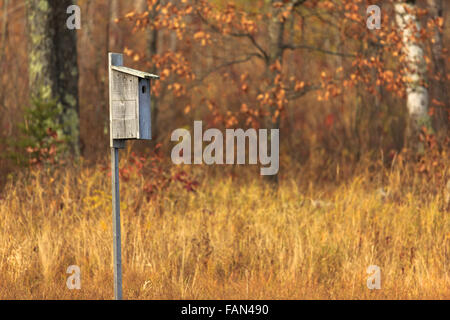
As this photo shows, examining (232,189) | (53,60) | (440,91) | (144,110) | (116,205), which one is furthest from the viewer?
(53,60)

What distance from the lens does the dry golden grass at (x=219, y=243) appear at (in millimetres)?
6594

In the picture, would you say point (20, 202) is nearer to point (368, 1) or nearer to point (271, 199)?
point (271, 199)

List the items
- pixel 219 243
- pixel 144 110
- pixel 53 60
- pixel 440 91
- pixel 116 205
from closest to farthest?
pixel 116 205
pixel 144 110
pixel 219 243
pixel 440 91
pixel 53 60

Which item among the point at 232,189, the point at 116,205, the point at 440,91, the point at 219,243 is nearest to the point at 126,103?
the point at 116,205

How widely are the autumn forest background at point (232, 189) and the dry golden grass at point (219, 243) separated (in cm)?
2

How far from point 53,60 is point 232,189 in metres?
3.75

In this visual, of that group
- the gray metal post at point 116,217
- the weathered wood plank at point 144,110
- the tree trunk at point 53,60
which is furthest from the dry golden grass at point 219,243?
the tree trunk at point 53,60

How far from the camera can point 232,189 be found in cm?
1019

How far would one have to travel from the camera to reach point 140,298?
639 centimetres


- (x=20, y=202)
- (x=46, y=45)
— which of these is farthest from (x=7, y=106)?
(x=20, y=202)

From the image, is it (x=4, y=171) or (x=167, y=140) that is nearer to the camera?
(x=4, y=171)

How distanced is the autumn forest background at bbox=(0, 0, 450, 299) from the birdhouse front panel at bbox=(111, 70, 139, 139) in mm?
1649

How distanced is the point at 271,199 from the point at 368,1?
10.4 ft

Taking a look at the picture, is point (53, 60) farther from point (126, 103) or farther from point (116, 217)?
point (116, 217)
